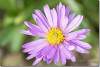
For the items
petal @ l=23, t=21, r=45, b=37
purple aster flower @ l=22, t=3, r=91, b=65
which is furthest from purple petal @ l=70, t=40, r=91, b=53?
petal @ l=23, t=21, r=45, b=37

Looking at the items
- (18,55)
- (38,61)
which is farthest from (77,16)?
(18,55)

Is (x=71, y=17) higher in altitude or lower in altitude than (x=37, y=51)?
higher

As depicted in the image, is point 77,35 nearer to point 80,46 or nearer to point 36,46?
point 80,46

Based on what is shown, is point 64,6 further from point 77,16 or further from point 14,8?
point 14,8

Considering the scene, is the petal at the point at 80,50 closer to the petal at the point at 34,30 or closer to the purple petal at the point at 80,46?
the purple petal at the point at 80,46

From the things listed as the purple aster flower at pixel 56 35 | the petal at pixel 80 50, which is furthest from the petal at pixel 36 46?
the petal at pixel 80 50

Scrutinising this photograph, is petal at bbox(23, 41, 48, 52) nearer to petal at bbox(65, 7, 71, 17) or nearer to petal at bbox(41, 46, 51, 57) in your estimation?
petal at bbox(41, 46, 51, 57)

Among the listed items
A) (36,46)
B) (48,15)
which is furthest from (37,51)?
(48,15)

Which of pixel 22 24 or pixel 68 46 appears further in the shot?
pixel 22 24
